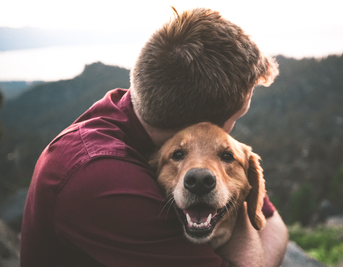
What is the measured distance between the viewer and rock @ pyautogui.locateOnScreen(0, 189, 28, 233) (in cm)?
1194

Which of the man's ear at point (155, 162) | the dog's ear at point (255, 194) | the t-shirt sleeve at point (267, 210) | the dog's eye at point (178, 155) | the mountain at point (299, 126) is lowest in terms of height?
the mountain at point (299, 126)

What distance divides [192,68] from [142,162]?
0.88m

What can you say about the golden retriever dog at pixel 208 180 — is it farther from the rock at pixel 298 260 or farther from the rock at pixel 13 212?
the rock at pixel 13 212

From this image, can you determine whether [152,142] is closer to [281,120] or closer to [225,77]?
[225,77]

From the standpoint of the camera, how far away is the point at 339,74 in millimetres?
64312

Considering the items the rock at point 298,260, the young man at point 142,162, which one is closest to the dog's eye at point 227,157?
the young man at point 142,162

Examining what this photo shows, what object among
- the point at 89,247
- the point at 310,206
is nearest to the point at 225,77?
the point at 89,247

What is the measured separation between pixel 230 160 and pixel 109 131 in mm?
1223

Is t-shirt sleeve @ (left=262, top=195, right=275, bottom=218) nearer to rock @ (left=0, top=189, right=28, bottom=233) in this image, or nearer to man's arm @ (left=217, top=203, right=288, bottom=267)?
man's arm @ (left=217, top=203, right=288, bottom=267)

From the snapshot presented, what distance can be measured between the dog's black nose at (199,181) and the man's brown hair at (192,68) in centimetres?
54

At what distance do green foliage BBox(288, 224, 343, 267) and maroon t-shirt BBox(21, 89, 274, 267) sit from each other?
9128 mm

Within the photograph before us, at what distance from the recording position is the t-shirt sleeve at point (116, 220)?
1.69 metres

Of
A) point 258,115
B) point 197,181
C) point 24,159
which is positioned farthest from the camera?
point 258,115

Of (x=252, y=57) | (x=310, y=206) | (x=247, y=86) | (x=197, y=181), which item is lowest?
(x=310, y=206)
